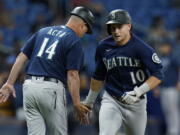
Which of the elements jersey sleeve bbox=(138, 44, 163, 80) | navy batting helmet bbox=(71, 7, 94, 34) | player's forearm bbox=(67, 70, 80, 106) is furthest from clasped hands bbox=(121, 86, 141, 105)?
navy batting helmet bbox=(71, 7, 94, 34)

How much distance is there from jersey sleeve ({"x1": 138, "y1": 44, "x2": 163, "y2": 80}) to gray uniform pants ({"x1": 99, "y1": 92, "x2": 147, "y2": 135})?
429mm

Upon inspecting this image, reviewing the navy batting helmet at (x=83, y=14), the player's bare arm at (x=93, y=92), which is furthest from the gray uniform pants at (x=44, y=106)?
the navy batting helmet at (x=83, y=14)

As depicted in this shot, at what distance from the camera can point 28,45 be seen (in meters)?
6.88

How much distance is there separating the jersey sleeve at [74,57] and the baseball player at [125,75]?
20.8 inches

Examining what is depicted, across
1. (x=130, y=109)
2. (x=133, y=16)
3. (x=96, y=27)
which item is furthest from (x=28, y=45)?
(x=133, y=16)

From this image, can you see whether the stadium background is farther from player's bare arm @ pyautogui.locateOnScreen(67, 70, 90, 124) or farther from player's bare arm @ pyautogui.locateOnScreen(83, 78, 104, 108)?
player's bare arm @ pyautogui.locateOnScreen(67, 70, 90, 124)

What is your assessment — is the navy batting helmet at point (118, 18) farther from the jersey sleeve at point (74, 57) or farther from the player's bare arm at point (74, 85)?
the player's bare arm at point (74, 85)

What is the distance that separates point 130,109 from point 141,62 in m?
0.57

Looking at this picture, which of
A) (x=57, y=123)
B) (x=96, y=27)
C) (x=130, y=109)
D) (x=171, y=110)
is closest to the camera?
(x=57, y=123)

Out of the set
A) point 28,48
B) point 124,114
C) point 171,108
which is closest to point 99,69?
point 124,114

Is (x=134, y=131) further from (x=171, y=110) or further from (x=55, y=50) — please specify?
(x=171, y=110)

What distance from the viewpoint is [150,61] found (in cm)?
689

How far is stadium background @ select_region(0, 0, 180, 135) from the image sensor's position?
11.5 m

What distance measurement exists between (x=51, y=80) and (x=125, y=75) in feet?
3.00
